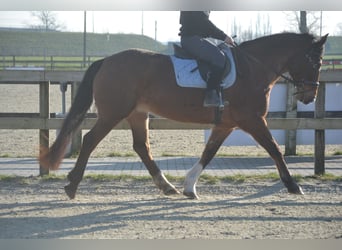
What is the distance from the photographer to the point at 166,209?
595 cm

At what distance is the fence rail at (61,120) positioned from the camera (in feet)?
27.1

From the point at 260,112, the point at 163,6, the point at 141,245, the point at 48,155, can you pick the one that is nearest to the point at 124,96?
the point at 48,155

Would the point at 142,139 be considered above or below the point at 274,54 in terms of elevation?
below

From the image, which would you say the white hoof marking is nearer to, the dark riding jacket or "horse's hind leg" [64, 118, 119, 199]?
"horse's hind leg" [64, 118, 119, 199]

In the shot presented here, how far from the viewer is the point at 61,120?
8266mm

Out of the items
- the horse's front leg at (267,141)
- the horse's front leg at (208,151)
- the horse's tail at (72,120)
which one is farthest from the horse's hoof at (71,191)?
the horse's front leg at (267,141)

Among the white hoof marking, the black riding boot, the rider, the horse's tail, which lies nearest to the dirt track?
the white hoof marking

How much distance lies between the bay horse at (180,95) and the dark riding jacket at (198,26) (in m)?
0.43

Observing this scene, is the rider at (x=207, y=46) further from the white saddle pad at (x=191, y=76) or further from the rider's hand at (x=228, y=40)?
the white saddle pad at (x=191, y=76)

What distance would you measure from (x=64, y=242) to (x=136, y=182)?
12.1 feet

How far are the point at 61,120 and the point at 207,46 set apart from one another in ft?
9.93

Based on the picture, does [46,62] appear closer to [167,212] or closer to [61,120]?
[61,120]

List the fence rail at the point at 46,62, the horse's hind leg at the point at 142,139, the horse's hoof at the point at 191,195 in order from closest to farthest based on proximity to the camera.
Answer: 1. the horse's hoof at the point at 191,195
2. the horse's hind leg at the point at 142,139
3. the fence rail at the point at 46,62


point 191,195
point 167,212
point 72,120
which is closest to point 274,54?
point 191,195
